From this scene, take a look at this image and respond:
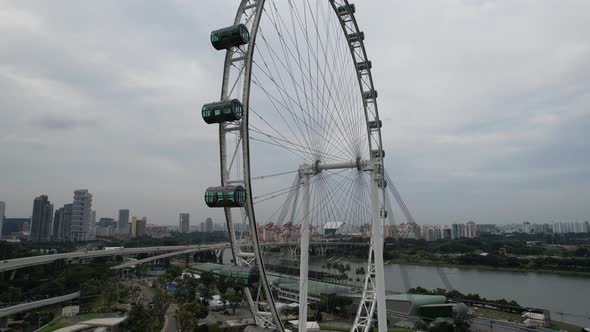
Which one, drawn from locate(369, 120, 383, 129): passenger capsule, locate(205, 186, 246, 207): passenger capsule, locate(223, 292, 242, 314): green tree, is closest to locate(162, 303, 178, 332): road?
locate(223, 292, 242, 314): green tree

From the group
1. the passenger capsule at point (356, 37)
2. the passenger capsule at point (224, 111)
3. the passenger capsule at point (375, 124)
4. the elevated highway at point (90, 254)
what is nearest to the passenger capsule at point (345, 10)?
the passenger capsule at point (356, 37)

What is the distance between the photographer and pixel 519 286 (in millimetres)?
53406

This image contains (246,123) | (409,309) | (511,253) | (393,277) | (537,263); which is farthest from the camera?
(511,253)

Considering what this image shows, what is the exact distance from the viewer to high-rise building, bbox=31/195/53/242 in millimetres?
126312

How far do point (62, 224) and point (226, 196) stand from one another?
144 m

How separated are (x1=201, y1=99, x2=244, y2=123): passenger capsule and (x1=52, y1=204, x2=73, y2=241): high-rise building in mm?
139954

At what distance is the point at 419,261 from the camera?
7688 centimetres

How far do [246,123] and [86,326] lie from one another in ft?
74.5

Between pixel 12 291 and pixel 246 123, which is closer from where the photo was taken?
pixel 246 123

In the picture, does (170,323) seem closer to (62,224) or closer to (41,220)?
(41,220)

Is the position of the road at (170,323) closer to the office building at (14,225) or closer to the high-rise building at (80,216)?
the high-rise building at (80,216)

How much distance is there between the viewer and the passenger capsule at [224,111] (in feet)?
43.8

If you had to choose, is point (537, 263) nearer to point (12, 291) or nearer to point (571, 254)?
point (571, 254)

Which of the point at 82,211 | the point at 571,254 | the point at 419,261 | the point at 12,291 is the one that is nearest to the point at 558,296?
the point at 419,261
